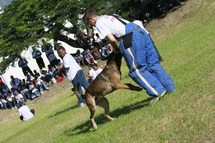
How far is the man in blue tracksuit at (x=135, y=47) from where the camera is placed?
319 inches

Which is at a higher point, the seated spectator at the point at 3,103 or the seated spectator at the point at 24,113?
the seated spectator at the point at 24,113

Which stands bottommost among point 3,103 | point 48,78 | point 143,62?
point 48,78

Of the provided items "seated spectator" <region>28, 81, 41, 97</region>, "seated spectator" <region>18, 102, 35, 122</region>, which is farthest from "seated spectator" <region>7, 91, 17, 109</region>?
"seated spectator" <region>18, 102, 35, 122</region>

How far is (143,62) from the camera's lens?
829cm

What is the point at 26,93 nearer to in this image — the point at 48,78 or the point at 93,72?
the point at 48,78

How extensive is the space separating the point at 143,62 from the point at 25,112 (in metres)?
13.2

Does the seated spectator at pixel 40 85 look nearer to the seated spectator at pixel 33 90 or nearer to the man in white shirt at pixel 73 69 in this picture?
the seated spectator at pixel 33 90

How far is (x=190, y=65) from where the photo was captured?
1170 cm

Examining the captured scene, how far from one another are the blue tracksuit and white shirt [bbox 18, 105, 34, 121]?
12675mm

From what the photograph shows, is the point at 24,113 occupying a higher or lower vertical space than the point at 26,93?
higher

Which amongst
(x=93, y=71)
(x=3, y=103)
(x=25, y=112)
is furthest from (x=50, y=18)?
(x=93, y=71)

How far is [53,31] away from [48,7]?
1.87m

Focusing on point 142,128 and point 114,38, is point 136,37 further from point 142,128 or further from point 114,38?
point 142,128

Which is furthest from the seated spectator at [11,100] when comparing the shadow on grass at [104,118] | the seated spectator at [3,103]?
the shadow on grass at [104,118]
